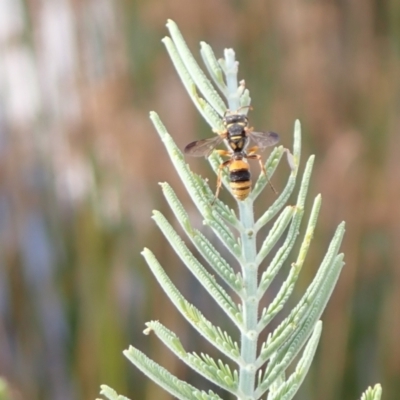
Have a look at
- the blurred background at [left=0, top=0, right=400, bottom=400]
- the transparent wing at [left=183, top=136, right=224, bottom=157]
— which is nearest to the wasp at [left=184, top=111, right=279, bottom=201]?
the transparent wing at [left=183, top=136, right=224, bottom=157]

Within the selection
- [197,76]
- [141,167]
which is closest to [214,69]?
[197,76]

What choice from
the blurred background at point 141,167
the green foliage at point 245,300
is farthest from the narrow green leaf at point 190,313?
the blurred background at point 141,167

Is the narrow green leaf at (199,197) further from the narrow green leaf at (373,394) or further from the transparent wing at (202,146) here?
the transparent wing at (202,146)

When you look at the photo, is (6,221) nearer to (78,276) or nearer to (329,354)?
(78,276)

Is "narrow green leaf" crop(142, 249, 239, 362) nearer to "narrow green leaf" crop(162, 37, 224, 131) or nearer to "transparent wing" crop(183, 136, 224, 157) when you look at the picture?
"narrow green leaf" crop(162, 37, 224, 131)

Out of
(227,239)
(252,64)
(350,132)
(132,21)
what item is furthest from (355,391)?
(227,239)

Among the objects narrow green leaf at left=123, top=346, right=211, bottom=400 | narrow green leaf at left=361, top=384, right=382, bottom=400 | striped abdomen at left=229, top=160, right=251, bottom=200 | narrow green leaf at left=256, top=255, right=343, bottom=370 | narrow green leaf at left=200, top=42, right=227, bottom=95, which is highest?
narrow green leaf at left=200, top=42, right=227, bottom=95
